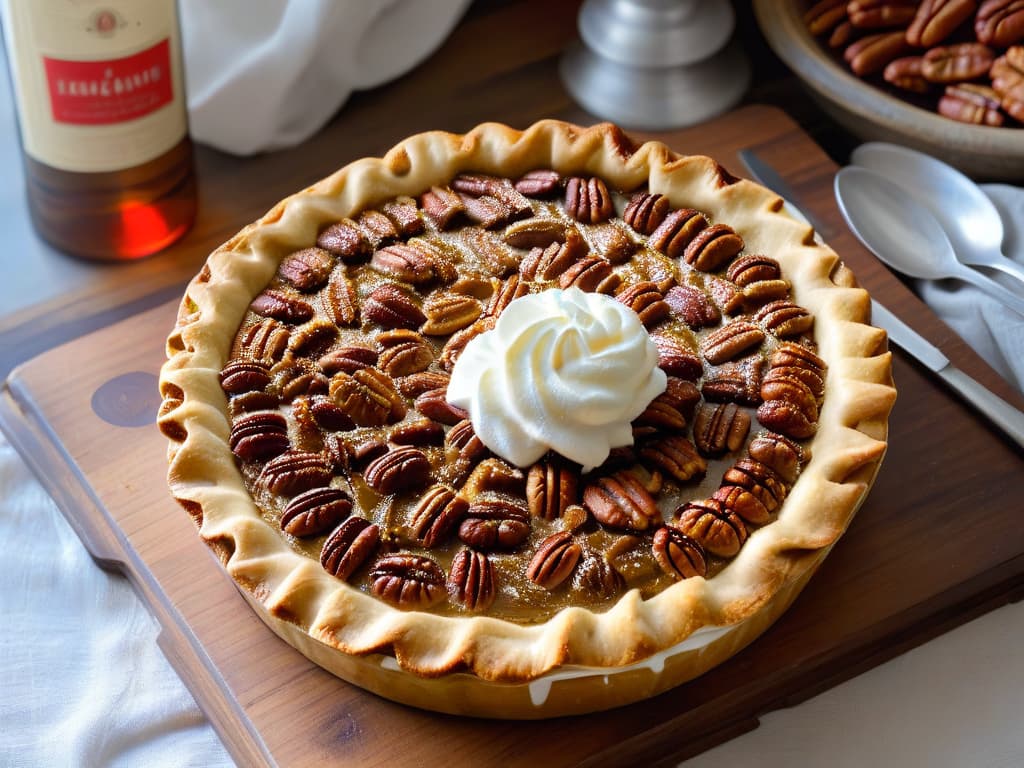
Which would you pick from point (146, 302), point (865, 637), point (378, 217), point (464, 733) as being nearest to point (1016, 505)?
point (865, 637)

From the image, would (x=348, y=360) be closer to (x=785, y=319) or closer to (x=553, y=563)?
(x=553, y=563)

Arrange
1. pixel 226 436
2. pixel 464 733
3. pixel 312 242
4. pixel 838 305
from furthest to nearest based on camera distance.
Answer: pixel 312 242 < pixel 838 305 < pixel 226 436 < pixel 464 733

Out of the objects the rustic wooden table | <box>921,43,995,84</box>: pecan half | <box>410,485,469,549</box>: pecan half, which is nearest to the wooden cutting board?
the rustic wooden table

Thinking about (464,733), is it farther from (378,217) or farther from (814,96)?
(814,96)

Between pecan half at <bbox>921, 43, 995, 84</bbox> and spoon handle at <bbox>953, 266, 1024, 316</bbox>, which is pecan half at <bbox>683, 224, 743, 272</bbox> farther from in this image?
pecan half at <bbox>921, 43, 995, 84</bbox>

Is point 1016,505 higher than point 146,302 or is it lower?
higher

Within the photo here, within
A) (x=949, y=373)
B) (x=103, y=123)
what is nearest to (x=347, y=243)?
(x=103, y=123)

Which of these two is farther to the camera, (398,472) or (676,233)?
(676,233)

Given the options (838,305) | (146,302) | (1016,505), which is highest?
(838,305)
